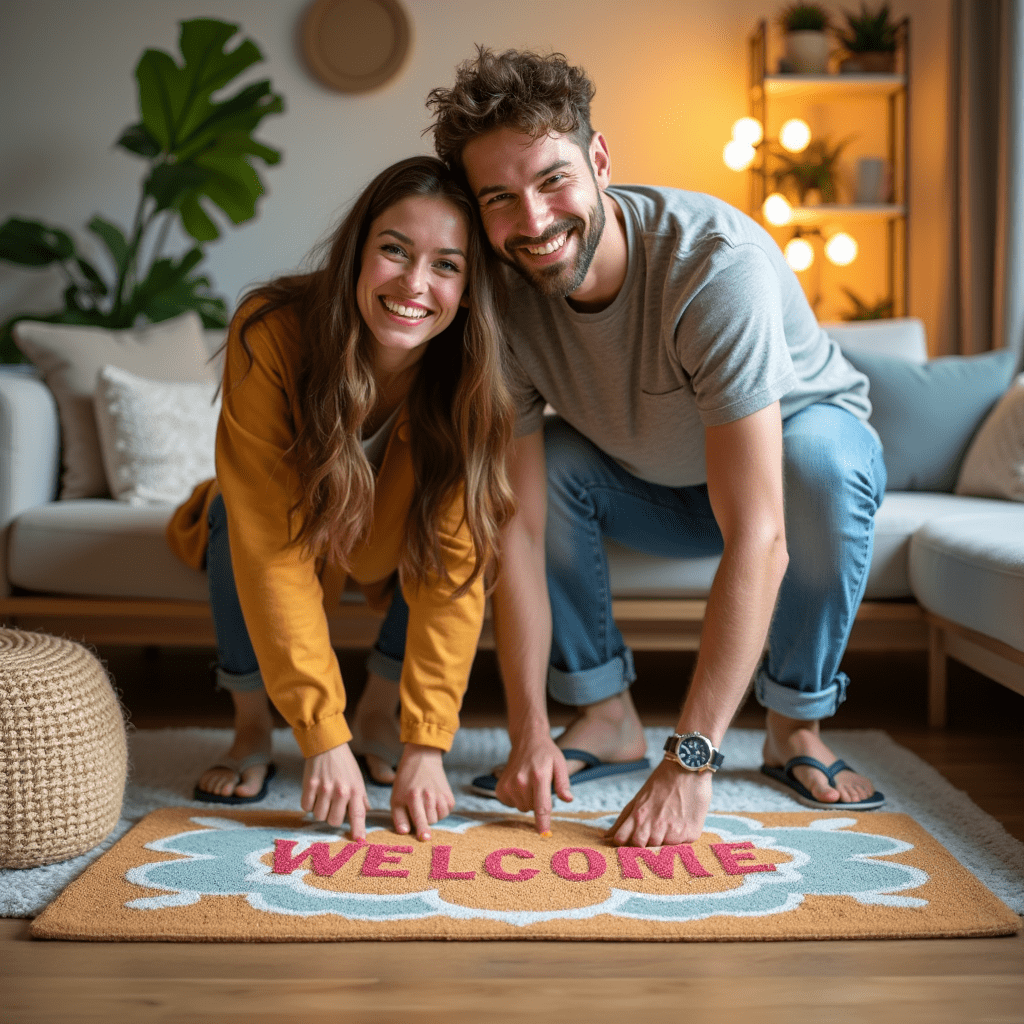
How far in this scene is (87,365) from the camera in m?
2.23

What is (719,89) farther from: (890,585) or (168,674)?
(168,674)

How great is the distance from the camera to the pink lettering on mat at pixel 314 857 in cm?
120

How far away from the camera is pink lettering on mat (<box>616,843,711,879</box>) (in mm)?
1192

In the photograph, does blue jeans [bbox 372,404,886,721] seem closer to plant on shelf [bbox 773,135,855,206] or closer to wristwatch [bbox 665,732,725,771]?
wristwatch [bbox 665,732,725,771]

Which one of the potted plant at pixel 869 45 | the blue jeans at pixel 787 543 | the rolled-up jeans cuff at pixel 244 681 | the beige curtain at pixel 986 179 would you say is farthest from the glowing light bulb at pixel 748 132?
the rolled-up jeans cuff at pixel 244 681

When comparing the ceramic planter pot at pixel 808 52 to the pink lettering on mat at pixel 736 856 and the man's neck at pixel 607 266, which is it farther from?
the pink lettering on mat at pixel 736 856

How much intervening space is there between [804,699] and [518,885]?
1.79 feet

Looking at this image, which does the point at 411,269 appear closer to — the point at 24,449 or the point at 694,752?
the point at 694,752

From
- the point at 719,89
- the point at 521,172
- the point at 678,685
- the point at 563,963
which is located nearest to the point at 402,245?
the point at 521,172

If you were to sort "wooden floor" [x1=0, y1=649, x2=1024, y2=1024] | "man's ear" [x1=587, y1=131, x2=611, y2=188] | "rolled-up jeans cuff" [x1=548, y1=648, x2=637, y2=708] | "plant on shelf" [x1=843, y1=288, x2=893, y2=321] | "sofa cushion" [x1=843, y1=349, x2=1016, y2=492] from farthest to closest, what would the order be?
1. "plant on shelf" [x1=843, y1=288, x2=893, y2=321]
2. "sofa cushion" [x1=843, y1=349, x2=1016, y2=492]
3. "rolled-up jeans cuff" [x1=548, y1=648, x2=637, y2=708]
4. "man's ear" [x1=587, y1=131, x2=611, y2=188]
5. "wooden floor" [x1=0, y1=649, x2=1024, y2=1024]

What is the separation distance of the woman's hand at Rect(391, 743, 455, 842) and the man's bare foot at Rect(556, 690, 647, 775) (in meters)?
0.28

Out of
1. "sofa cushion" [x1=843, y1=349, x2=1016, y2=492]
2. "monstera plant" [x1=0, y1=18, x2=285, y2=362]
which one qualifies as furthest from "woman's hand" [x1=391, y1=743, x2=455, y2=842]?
"monstera plant" [x1=0, y1=18, x2=285, y2=362]

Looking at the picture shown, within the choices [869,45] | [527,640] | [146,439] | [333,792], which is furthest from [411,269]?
[869,45]

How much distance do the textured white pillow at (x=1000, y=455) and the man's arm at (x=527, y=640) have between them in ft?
3.63
